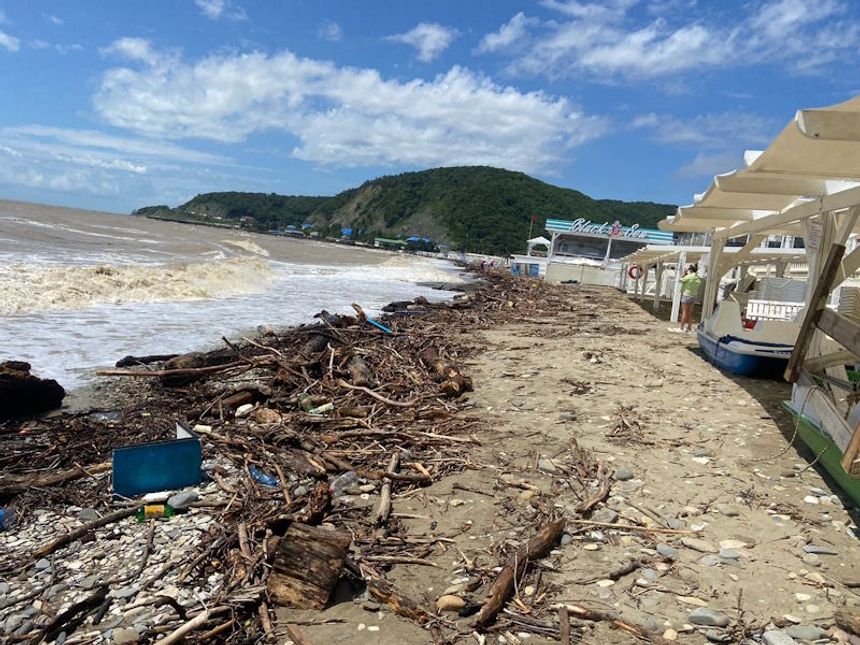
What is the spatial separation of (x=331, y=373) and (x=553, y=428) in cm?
368

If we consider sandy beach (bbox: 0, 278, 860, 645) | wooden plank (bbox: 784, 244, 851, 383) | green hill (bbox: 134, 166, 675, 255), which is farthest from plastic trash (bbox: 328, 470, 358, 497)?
green hill (bbox: 134, 166, 675, 255)

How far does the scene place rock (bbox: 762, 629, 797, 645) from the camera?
3148 mm

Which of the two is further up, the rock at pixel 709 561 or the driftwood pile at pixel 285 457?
the rock at pixel 709 561

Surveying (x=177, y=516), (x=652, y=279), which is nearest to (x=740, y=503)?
(x=177, y=516)

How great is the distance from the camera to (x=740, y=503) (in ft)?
16.1

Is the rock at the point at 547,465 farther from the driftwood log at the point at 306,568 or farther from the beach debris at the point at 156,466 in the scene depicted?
the beach debris at the point at 156,466

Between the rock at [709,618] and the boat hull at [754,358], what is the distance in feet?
23.3

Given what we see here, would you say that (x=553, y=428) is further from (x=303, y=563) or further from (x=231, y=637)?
(x=231, y=637)

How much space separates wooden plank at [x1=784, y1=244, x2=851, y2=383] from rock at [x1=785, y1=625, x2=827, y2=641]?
374cm

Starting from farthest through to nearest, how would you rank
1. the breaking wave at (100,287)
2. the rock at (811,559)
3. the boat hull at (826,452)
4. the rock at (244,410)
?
the breaking wave at (100,287) < the rock at (244,410) < the boat hull at (826,452) < the rock at (811,559)

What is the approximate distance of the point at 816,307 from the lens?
6207 mm

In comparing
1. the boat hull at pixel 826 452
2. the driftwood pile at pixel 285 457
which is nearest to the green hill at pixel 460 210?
the driftwood pile at pixel 285 457

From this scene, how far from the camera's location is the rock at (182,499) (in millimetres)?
4773

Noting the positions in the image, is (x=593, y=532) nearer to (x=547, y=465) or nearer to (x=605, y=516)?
(x=605, y=516)
